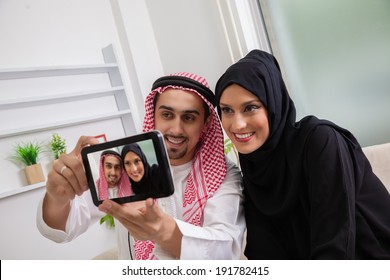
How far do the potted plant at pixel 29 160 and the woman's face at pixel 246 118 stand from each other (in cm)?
201

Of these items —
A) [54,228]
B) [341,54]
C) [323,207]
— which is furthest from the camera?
[341,54]

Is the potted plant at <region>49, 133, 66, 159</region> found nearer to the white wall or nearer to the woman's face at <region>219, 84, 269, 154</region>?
the white wall

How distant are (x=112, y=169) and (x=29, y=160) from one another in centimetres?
209

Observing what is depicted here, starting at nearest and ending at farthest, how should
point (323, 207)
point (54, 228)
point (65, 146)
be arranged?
point (323, 207) < point (54, 228) < point (65, 146)

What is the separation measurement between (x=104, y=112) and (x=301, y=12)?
1.84 metres

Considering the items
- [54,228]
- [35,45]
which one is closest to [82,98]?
[35,45]

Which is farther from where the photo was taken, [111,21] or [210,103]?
[111,21]

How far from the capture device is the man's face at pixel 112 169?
96 centimetres

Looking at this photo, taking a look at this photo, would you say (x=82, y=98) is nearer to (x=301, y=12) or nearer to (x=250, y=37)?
(x=250, y=37)

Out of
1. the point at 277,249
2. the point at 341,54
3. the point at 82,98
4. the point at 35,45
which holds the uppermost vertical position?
the point at 35,45

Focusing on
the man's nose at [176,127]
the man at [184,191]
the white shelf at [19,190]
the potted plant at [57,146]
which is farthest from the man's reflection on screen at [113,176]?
the potted plant at [57,146]

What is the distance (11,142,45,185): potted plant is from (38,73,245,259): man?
1493mm

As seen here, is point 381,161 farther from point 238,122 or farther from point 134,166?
point 134,166

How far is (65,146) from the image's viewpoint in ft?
10.1
